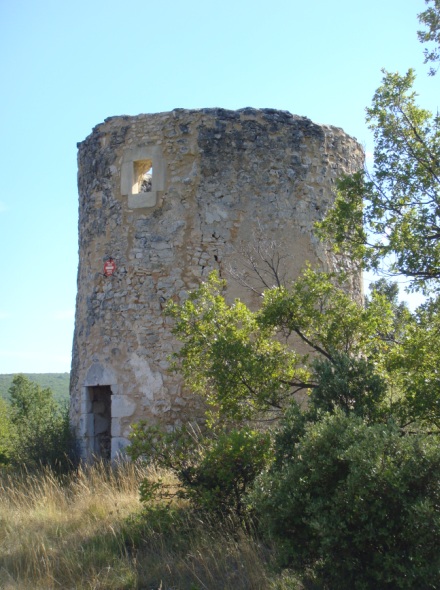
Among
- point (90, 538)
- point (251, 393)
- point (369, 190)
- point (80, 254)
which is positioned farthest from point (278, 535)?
point (80, 254)

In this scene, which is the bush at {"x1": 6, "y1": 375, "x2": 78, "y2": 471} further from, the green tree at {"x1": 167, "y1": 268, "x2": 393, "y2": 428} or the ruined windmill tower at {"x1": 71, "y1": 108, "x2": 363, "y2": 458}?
the green tree at {"x1": 167, "y1": 268, "x2": 393, "y2": 428}

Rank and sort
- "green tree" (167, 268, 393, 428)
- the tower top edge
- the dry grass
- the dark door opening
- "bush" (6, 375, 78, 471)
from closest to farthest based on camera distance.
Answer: the dry grass → "green tree" (167, 268, 393, 428) → the tower top edge → "bush" (6, 375, 78, 471) → the dark door opening

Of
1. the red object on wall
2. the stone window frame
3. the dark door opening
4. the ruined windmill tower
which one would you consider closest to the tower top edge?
the ruined windmill tower

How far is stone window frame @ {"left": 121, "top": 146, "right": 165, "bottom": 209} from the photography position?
901 cm

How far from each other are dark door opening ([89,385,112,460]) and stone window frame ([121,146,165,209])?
107 inches

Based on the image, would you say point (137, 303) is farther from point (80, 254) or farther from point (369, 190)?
point (369, 190)

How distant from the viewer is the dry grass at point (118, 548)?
190 inches

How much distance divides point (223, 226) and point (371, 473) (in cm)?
538

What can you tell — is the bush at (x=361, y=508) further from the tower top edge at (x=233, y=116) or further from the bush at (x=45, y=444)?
the tower top edge at (x=233, y=116)

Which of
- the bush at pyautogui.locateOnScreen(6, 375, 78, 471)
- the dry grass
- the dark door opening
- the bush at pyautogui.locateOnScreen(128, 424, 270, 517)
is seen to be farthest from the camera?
the dark door opening

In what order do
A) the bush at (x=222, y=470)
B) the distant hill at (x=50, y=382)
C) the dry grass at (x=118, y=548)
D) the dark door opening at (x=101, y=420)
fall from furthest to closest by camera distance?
1. the distant hill at (x=50, y=382)
2. the dark door opening at (x=101, y=420)
3. the bush at (x=222, y=470)
4. the dry grass at (x=118, y=548)

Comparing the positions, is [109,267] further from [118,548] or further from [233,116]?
[118,548]

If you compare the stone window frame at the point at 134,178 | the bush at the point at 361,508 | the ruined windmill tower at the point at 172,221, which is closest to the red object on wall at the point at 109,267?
the ruined windmill tower at the point at 172,221

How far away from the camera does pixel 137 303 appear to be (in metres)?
8.84
